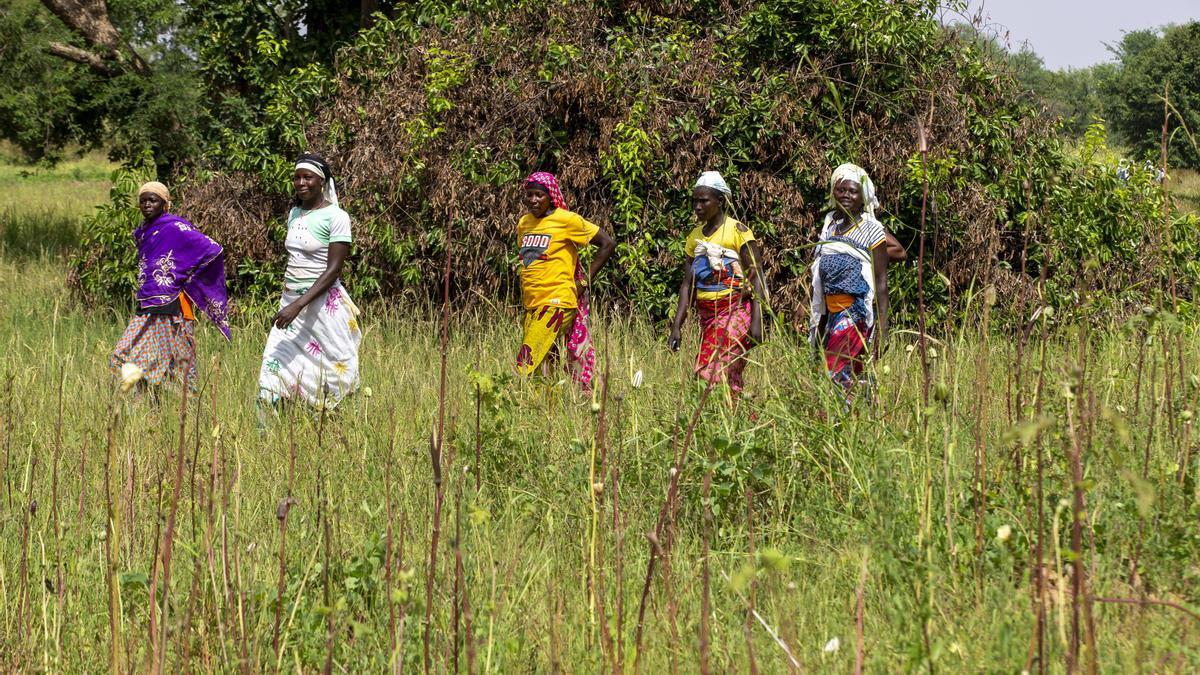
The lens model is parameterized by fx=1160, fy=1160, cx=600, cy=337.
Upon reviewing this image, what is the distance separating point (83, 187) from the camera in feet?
105

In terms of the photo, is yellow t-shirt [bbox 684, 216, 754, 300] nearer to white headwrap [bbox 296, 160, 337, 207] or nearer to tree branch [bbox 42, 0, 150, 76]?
white headwrap [bbox 296, 160, 337, 207]

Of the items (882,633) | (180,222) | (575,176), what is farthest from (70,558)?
(575,176)

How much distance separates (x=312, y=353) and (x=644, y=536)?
3117mm

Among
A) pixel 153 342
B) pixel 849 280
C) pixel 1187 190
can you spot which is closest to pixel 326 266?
pixel 153 342

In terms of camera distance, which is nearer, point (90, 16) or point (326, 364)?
point (326, 364)

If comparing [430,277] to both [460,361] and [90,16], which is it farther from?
[90,16]

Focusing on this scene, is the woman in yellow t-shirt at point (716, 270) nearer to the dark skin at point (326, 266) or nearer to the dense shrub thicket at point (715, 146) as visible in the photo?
the dark skin at point (326, 266)

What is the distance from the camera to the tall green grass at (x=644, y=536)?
268cm

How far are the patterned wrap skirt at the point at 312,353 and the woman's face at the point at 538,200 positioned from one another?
49.5 inches

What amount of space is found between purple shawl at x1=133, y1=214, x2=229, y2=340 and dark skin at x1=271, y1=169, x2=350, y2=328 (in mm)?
790

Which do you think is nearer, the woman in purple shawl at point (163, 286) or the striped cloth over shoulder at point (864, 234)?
the striped cloth over shoulder at point (864, 234)

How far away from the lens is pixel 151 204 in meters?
6.83

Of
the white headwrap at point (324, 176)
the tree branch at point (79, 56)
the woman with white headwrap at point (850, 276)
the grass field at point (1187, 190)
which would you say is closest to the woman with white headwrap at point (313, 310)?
the white headwrap at point (324, 176)

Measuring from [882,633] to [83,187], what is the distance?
3308 cm
